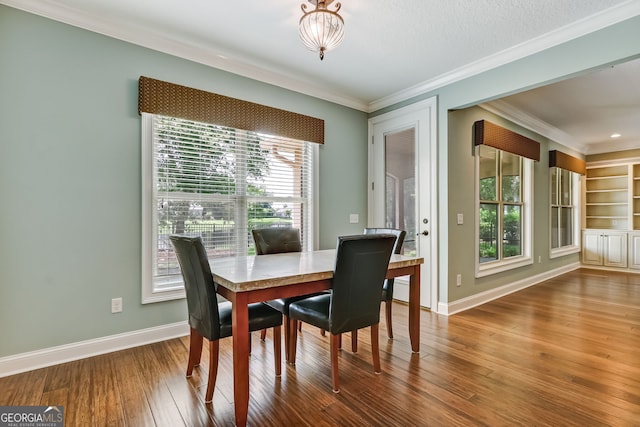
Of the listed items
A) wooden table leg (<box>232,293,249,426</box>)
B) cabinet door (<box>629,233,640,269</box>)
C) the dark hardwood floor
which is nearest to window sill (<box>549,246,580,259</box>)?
cabinet door (<box>629,233,640,269</box>)

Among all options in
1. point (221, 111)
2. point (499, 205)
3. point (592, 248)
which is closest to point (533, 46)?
point (499, 205)

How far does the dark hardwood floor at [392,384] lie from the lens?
165cm

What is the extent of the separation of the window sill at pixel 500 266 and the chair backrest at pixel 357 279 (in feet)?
7.71

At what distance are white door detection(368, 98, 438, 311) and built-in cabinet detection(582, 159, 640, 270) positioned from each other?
5.11 meters

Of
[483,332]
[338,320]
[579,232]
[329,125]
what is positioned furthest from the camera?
[579,232]

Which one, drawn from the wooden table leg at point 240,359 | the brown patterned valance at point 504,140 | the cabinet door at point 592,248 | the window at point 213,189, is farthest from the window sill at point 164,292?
the cabinet door at point 592,248

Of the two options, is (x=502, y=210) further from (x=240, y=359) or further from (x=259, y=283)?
(x=240, y=359)

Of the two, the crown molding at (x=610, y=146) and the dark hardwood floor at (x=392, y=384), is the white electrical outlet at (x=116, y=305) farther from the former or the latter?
→ the crown molding at (x=610, y=146)

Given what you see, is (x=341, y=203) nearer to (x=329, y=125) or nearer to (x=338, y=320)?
(x=329, y=125)

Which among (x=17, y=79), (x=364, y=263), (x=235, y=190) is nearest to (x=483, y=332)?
(x=364, y=263)

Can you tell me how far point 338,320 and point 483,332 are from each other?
1.77m

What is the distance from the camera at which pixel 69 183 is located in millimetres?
2279

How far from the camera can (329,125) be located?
3836 mm

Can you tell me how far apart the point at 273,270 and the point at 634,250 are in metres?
7.30
